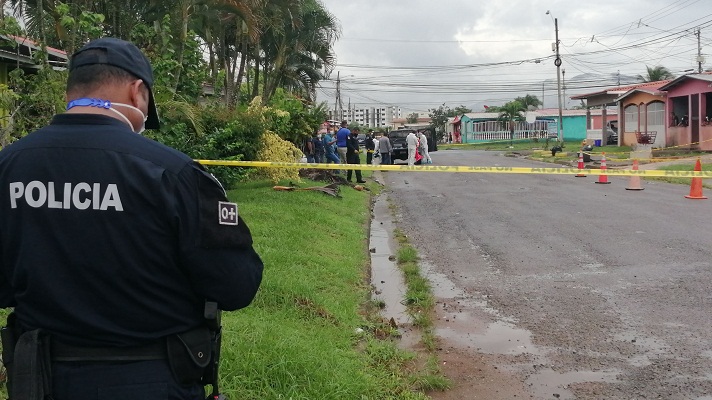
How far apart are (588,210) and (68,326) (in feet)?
38.1

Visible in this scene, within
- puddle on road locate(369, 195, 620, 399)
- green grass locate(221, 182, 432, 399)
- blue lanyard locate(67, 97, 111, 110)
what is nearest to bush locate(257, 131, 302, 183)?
green grass locate(221, 182, 432, 399)

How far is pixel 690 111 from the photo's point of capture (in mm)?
30625

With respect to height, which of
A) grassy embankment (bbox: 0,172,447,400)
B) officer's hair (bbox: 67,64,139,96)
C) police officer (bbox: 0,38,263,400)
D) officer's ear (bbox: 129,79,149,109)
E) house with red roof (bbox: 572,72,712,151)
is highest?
house with red roof (bbox: 572,72,712,151)

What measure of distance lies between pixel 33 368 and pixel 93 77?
88 centimetres

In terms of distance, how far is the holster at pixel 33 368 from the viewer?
6.51 feet

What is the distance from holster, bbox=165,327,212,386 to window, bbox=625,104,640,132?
3846 centimetres

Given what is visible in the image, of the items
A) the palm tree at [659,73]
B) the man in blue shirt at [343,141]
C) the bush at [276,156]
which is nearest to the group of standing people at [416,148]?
the man in blue shirt at [343,141]

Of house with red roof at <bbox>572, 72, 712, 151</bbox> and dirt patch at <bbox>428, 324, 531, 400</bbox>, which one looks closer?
dirt patch at <bbox>428, 324, 531, 400</bbox>

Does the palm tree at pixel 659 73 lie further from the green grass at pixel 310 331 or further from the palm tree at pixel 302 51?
the green grass at pixel 310 331

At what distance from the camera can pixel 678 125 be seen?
106ft

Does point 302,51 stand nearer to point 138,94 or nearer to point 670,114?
point 670,114

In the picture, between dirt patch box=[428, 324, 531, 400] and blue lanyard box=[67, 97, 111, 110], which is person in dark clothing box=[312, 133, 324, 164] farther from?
blue lanyard box=[67, 97, 111, 110]

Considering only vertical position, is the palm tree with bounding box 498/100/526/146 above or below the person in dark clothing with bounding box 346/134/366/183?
above

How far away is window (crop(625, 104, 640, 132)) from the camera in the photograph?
37.6m
